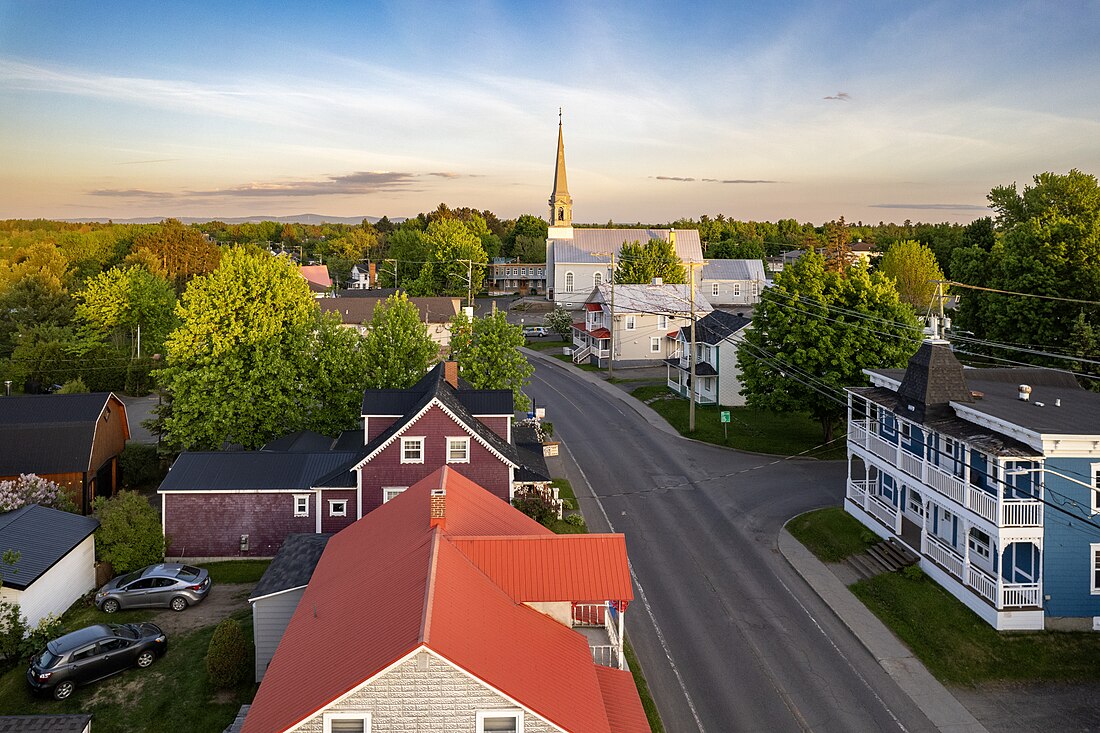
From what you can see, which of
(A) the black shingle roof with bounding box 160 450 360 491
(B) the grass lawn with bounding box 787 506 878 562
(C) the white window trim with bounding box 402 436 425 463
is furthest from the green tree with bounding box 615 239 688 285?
(C) the white window trim with bounding box 402 436 425 463

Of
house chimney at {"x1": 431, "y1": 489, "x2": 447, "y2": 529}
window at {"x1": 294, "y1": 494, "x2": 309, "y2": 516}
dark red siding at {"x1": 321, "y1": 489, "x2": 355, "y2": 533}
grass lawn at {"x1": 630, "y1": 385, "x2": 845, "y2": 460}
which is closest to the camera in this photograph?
house chimney at {"x1": 431, "y1": 489, "x2": 447, "y2": 529}


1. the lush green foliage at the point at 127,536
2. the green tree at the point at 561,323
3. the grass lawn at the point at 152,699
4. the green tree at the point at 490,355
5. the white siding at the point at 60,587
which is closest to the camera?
the grass lawn at the point at 152,699

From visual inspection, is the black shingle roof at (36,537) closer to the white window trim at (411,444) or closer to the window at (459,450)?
the white window trim at (411,444)

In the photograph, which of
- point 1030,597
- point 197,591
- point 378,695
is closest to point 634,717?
point 378,695

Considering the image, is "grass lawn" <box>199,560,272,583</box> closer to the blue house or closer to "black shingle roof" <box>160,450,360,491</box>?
"black shingle roof" <box>160,450,360,491</box>

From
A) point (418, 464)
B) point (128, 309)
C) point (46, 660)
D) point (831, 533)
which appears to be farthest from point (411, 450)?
point (128, 309)

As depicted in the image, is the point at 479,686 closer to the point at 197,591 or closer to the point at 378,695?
the point at 378,695

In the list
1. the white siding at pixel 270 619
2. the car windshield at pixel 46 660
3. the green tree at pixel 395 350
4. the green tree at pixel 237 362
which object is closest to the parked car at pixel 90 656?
the car windshield at pixel 46 660

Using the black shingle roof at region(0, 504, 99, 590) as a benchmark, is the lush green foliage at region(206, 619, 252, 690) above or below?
below
